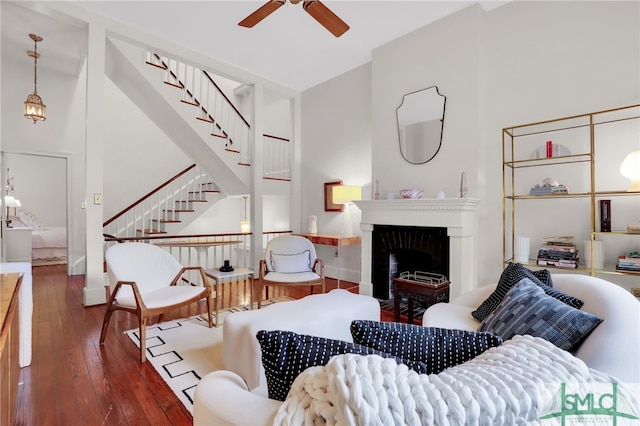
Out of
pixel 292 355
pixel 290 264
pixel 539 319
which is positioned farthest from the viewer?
pixel 290 264

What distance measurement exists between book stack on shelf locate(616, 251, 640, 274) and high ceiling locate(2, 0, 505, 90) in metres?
2.81

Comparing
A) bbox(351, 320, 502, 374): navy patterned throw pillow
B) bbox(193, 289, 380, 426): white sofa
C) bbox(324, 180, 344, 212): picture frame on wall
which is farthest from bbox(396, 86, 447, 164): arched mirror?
bbox(351, 320, 502, 374): navy patterned throw pillow

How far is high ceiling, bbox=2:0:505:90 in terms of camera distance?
342cm

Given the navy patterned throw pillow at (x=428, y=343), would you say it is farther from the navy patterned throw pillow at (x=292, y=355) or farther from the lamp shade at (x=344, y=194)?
the lamp shade at (x=344, y=194)

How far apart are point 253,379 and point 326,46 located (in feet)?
13.4

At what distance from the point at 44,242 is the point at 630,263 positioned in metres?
8.62

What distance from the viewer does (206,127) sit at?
480cm

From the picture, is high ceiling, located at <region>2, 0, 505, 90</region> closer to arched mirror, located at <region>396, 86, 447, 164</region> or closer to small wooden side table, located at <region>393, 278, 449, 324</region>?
arched mirror, located at <region>396, 86, 447, 164</region>

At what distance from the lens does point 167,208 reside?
6.10 metres

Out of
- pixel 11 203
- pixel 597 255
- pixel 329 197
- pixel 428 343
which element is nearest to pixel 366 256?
pixel 329 197


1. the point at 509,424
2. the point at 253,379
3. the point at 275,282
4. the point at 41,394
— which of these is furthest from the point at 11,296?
the point at 275,282

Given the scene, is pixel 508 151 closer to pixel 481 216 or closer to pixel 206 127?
pixel 481 216

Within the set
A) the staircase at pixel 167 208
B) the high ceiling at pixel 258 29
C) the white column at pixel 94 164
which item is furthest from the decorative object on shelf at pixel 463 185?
the staircase at pixel 167 208

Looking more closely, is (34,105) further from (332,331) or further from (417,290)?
(417,290)
